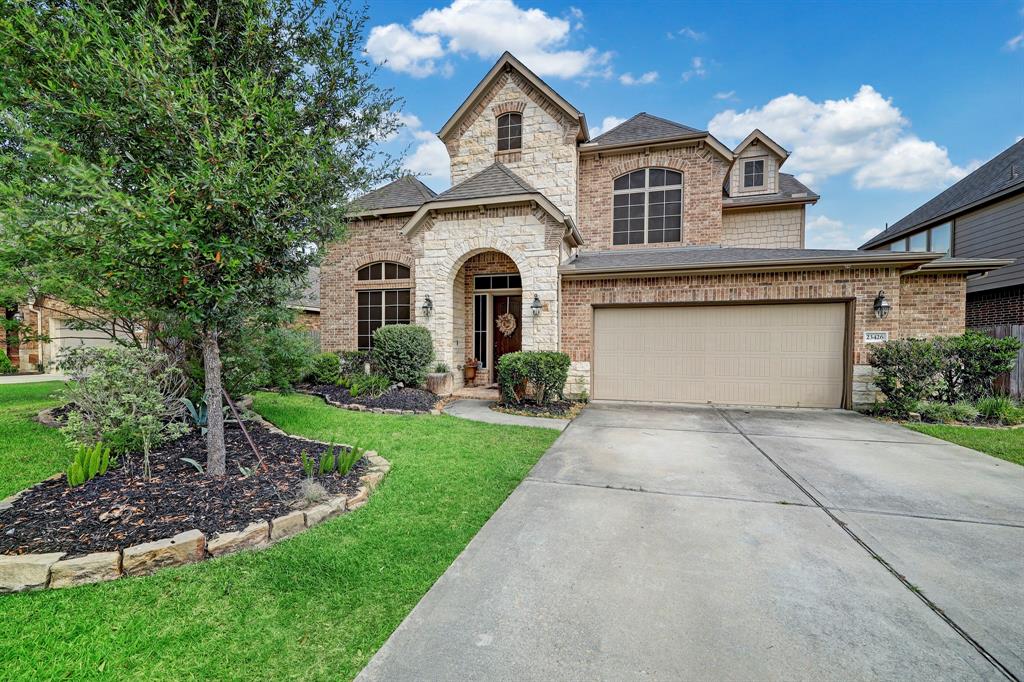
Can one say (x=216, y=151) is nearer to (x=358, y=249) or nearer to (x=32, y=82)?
(x=32, y=82)

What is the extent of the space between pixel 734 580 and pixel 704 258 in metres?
8.10

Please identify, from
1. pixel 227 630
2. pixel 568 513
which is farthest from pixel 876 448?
pixel 227 630

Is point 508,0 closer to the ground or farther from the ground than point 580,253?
farther from the ground

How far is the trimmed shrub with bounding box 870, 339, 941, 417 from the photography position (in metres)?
7.53

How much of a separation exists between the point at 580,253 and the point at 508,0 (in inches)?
264

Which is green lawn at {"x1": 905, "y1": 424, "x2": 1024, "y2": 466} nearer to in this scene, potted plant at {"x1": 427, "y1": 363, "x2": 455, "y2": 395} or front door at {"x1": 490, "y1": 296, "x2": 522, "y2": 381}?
front door at {"x1": 490, "y1": 296, "x2": 522, "y2": 381}

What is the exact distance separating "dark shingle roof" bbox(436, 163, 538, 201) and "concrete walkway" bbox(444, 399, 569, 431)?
4.78 meters

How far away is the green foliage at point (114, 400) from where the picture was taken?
158 inches

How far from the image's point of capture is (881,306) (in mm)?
8203

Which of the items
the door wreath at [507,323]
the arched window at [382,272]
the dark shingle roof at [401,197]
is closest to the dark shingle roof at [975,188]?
the door wreath at [507,323]

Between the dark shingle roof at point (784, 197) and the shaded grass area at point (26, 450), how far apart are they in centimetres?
1608

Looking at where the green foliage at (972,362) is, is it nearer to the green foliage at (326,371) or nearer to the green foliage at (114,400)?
the green foliage at (114,400)

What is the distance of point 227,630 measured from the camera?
7.14ft

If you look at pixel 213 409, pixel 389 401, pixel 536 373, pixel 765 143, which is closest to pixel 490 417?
pixel 536 373
